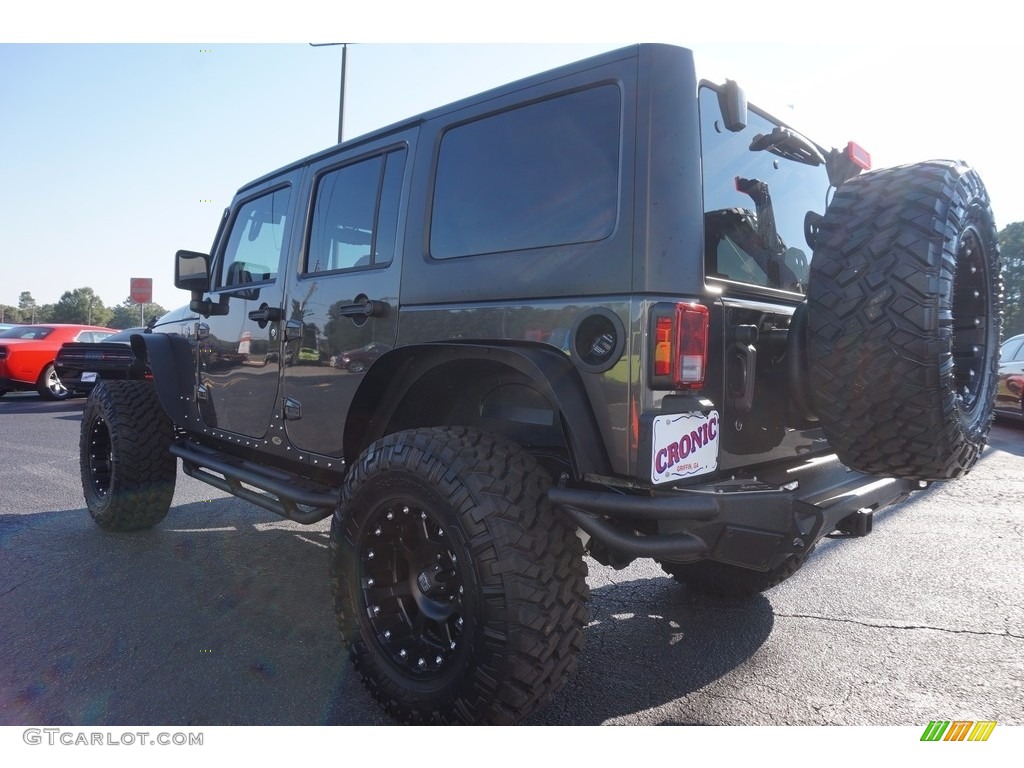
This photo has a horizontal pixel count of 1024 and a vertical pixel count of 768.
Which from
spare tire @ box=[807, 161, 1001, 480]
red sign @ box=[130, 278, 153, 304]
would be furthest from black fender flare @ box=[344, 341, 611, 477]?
red sign @ box=[130, 278, 153, 304]

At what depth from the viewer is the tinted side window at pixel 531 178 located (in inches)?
82.5

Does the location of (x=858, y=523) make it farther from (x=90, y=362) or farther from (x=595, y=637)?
(x=90, y=362)

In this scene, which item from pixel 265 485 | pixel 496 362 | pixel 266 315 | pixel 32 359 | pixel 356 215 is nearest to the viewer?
pixel 496 362

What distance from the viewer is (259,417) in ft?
11.4

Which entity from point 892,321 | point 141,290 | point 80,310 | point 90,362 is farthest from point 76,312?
point 892,321

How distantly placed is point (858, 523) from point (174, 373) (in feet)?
12.6

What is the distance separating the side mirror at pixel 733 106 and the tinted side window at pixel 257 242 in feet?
7.47

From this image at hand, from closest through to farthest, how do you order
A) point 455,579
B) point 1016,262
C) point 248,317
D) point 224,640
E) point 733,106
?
1. point 733,106
2. point 455,579
3. point 224,640
4. point 248,317
5. point 1016,262

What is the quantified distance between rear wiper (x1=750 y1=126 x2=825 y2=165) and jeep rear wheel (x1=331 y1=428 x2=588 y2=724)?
4.65ft

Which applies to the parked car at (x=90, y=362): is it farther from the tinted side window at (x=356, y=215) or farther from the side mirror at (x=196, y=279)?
the tinted side window at (x=356, y=215)

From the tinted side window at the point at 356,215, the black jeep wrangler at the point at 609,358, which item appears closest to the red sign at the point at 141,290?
the tinted side window at the point at 356,215

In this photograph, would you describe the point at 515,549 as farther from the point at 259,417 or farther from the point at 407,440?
the point at 259,417

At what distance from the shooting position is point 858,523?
2.34 m

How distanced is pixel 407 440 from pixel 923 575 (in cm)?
309
